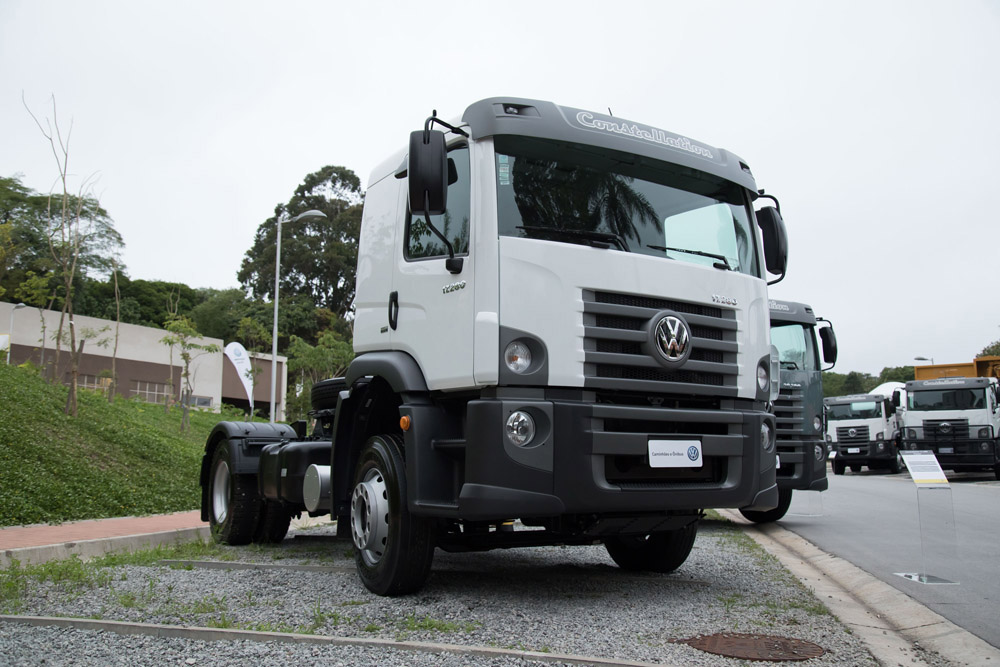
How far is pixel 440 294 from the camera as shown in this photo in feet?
18.7

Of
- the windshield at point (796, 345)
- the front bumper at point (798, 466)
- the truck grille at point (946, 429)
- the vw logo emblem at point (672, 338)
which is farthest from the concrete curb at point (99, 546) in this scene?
the truck grille at point (946, 429)

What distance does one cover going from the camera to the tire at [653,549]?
7.05 metres

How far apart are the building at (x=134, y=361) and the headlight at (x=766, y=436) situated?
29.5 metres

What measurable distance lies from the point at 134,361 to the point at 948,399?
3836 centimetres

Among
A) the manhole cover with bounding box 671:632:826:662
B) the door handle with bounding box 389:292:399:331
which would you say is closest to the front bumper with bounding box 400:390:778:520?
the door handle with bounding box 389:292:399:331

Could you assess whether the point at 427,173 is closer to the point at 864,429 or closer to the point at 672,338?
the point at 672,338

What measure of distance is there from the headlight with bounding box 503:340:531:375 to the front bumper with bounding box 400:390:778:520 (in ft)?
0.51

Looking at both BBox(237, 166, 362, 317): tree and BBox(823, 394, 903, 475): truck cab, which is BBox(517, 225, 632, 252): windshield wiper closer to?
BBox(823, 394, 903, 475): truck cab

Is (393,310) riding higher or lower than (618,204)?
lower

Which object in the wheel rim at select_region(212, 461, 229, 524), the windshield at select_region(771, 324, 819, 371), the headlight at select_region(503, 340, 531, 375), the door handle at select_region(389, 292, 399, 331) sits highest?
the windshield at select_region(771, 324, 819, 371)

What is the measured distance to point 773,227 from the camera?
680 centimetres

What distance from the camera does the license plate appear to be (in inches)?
214

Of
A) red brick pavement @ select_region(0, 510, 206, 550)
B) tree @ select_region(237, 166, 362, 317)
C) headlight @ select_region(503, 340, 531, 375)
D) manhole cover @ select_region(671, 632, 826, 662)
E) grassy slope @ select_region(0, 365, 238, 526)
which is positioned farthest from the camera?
tree @ select_region(237, 166, 362, 317)

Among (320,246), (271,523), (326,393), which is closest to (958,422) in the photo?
(271,523)
